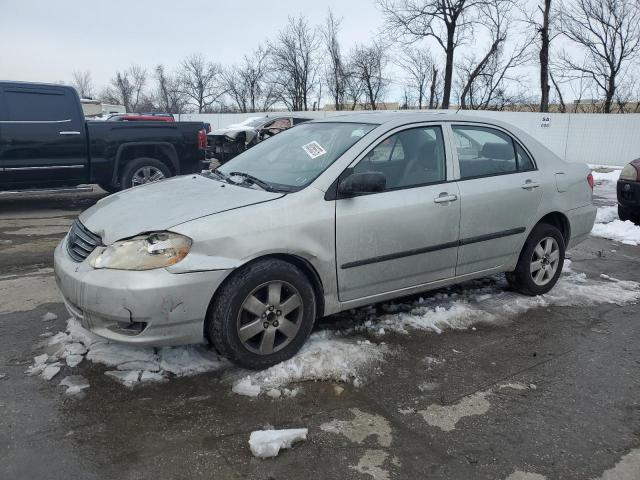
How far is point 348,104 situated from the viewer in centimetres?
4172

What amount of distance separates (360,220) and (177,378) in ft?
5.09

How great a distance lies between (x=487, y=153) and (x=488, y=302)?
1315 mm

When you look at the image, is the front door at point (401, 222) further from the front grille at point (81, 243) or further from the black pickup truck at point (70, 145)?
the black pickup truck at point (70, 145)

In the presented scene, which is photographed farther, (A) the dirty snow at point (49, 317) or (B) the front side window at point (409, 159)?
(A) the dirty snow at point (49, 317)

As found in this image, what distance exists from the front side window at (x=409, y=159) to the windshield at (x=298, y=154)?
187 millimetres

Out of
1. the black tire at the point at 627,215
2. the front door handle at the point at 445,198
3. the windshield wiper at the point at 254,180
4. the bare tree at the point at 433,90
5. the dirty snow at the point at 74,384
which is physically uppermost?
the bare tree at the point at 433,90

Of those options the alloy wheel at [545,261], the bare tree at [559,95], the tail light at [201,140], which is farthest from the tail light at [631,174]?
the bare tree at [559,95]

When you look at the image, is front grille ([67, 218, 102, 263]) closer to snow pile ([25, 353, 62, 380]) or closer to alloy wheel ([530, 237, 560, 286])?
snow pile ([25, 353, 62, 380])

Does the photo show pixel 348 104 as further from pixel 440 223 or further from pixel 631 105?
pixel 440 223

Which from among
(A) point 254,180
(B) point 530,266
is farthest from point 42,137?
(B) point 530,266

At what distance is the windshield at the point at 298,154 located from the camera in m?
3.71

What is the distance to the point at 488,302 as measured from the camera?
15.5 ft

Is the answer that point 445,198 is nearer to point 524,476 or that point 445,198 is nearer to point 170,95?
point 524,476

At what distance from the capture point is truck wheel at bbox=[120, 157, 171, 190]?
349 inches
